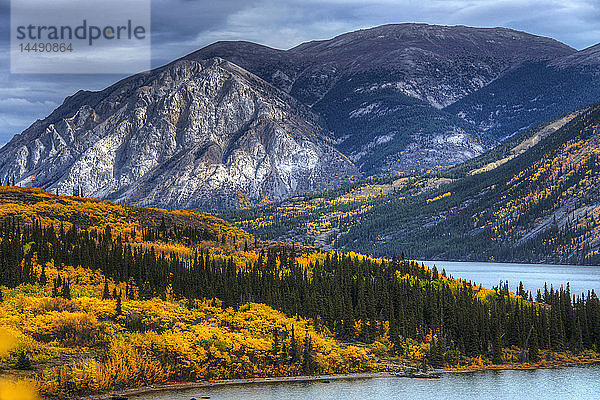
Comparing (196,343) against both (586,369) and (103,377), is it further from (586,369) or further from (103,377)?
(586,369)

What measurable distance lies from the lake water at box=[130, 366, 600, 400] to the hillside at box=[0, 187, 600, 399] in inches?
229

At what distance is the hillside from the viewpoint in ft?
360

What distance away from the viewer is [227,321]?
131125 millimetres

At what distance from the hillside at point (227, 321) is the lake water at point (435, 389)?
229 inches

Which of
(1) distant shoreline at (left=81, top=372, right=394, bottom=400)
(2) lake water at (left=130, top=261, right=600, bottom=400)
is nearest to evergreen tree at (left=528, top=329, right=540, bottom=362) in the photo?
(2) lake water at (left=130, top=261, right=600, bottom=400)

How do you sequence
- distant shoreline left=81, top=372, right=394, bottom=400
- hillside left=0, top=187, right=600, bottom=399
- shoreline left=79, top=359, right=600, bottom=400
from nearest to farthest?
1. distant shoreline left=81, top=372, right=394, bottom=400
2. shoreline left=79, top=359, right=600, bottom=400
3. hillside left=0, top=187, right=600, bottom=399

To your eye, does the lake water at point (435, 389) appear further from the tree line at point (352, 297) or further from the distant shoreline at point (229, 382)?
the tree line at point (352, 297)

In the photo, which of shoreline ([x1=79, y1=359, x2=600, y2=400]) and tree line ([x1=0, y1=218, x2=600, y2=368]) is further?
tree line ([x1=0, y1=218, x2=600, y2=368])

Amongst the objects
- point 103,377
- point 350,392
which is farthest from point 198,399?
point 350,392

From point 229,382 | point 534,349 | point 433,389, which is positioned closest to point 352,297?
point 534,349

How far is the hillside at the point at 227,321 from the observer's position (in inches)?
4321

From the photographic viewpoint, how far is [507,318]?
441 ft

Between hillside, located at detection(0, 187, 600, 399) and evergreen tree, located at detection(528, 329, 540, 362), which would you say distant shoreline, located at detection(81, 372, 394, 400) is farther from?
evergreen tree, located at detection(528, 329, 540, 362)

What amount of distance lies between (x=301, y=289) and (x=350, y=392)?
40288 mm
